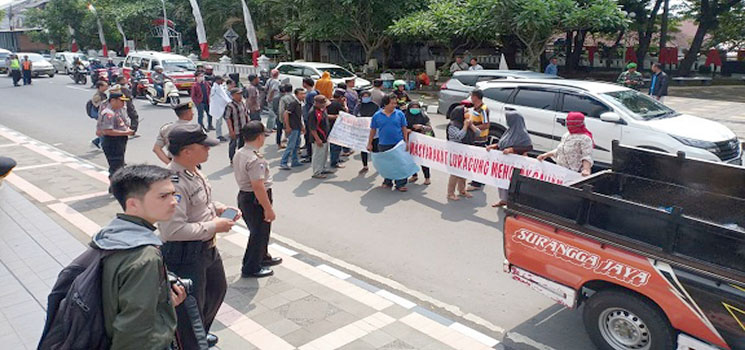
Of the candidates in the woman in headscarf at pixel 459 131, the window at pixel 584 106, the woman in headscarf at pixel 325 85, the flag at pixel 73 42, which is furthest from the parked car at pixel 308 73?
the flag at pixel 73 42

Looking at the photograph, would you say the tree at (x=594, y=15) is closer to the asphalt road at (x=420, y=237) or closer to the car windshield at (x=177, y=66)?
the asphalt road at (x=420, y=237)

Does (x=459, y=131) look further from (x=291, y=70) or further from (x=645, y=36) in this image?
(x=645, y=36)

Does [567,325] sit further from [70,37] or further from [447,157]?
[70,37]

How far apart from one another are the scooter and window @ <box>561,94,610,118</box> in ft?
43.5

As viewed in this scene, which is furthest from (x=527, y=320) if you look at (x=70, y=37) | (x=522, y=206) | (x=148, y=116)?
(x=70, y=37)

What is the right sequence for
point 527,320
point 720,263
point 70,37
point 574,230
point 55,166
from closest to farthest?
1. point 720,263
2. point 574,230
3. point 527,320
4. point 55,166
5. point 70,37

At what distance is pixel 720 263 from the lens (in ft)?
12.1

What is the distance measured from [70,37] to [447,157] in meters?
56.0

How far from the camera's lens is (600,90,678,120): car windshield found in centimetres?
931

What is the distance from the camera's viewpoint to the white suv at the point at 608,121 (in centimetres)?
877

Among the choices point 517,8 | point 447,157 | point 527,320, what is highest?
point 517,8

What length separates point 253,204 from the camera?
5.43m

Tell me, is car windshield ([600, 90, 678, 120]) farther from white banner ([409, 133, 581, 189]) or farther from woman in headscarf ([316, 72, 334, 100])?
woman in headscarf ([316, 72, 334, 100])

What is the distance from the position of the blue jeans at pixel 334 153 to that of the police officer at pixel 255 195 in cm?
485
